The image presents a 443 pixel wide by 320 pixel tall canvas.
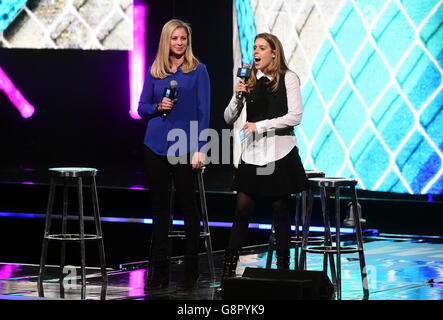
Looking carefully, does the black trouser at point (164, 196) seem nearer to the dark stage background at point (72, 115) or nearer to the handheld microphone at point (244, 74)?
the handheld microphone at point (244, 74)

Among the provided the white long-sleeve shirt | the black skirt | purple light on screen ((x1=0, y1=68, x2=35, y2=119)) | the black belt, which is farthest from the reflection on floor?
purple light on screen ((x1=0, y1=68, x2=35, y2=119))

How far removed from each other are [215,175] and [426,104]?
7.30 feet

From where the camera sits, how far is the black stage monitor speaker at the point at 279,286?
362 cm

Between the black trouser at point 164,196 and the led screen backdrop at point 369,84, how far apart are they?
2.79 metres

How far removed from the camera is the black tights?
4.25 m

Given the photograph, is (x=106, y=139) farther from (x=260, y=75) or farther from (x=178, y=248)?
(x=260, y=75)

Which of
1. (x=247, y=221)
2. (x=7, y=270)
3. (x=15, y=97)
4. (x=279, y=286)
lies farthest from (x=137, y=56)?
(x=279, y=286)

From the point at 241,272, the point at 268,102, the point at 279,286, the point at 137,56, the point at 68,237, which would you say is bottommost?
the point at 279,286

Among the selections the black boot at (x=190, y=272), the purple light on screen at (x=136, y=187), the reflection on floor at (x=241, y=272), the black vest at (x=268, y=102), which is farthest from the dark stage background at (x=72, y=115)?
the black vest at (x=268, y=102)

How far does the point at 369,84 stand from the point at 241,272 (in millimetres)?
2557

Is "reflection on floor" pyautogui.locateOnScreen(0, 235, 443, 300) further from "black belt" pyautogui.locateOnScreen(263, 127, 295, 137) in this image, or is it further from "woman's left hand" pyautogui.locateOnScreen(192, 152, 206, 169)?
"black belt" pyautogui.locateOnScreen(263, 127, 295, 137)

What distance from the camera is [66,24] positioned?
899cm

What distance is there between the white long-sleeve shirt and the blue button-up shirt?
0.60 ft

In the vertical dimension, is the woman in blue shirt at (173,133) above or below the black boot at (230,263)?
above
